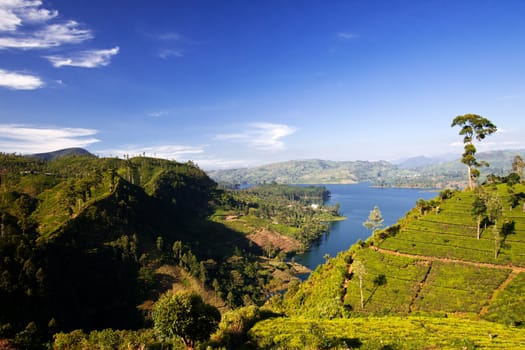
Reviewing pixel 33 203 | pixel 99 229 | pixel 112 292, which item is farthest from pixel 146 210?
pixel 112 292

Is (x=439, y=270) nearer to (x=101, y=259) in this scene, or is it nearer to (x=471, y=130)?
(x=471, y=130)

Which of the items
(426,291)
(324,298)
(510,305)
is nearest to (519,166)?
(510,305)

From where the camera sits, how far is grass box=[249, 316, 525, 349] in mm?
24641

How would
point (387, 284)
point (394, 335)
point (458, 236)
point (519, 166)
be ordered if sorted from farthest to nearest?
point (519, 166) → point (458, 236) → point (387, 284) → point (394, 335)

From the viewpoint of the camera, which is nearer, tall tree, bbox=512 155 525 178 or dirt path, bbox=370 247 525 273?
dirt path, bbox=370 247 525 273

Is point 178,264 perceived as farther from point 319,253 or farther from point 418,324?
point 418,324

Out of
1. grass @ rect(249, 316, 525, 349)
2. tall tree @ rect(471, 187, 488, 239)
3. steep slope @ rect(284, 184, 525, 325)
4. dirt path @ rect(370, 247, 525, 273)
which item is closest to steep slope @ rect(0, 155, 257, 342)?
grass @ rect(249, 316, 525, 349)

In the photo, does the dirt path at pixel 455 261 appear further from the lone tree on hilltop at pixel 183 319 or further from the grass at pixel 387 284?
the lone tree on hilltop at pixel 183 319

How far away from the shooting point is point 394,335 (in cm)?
2864

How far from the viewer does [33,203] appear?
422 ft

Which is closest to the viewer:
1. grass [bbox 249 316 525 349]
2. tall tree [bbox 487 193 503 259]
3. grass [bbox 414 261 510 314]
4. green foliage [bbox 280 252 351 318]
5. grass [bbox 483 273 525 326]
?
grass [bbox 249 316 525 349]

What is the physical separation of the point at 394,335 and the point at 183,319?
2150 cm

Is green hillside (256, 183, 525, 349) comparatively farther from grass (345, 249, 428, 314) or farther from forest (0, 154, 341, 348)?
forest (0, 154, 341, 348)

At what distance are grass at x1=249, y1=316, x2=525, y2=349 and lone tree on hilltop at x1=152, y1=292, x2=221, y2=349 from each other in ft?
18.2
